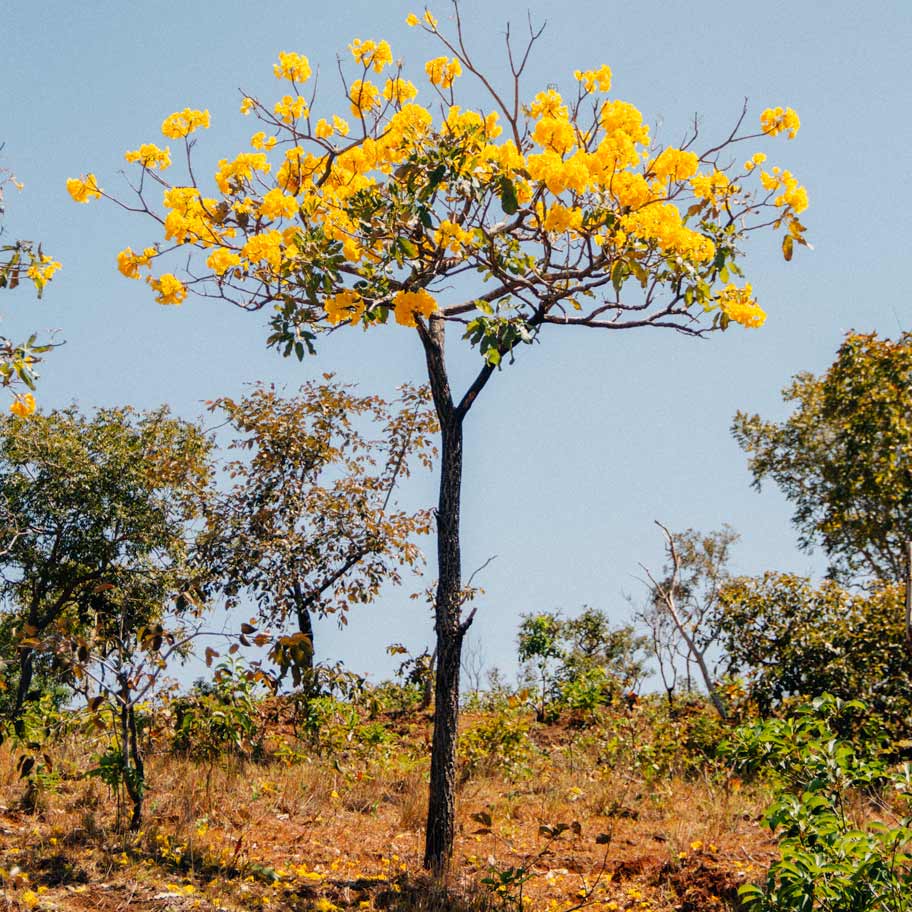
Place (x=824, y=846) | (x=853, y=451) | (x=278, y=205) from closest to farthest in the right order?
(x=824, y=846) < (x=278, y=205) < (x=853, y=451)

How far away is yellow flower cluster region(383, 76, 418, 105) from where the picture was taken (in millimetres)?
7000

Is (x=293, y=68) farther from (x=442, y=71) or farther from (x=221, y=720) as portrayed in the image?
(x=221, y=720)

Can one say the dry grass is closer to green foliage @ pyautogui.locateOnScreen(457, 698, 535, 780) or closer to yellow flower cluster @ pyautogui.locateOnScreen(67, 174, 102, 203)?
green foliage @ pyautogui.locateOnScreen(457, 698, 535, 780)

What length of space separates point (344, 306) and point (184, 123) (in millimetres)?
2183

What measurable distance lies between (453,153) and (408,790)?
5.69 meters

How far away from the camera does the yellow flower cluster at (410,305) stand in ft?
19.6

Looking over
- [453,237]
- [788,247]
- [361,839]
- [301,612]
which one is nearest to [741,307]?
[788,247]

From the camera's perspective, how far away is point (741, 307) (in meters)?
6.63

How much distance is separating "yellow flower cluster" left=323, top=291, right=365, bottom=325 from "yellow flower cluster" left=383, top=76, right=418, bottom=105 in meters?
1.88

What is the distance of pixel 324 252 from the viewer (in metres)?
5.88

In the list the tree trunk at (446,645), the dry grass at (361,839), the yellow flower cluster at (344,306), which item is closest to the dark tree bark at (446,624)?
the tree trunk at (446,645)

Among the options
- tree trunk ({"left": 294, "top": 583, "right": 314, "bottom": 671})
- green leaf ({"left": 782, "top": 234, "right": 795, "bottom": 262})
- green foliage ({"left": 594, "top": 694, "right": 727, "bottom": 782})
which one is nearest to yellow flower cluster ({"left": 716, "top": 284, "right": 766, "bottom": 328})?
green leaf ({"left": 782, "top": 234, "right": 795, "bottom": 262})

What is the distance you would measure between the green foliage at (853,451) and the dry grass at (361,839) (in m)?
8.51

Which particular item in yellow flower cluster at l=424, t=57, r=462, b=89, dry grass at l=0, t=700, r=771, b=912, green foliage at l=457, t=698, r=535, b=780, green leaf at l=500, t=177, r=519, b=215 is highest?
yellow flower cluster at l=424, t=57, r=462, b=89
